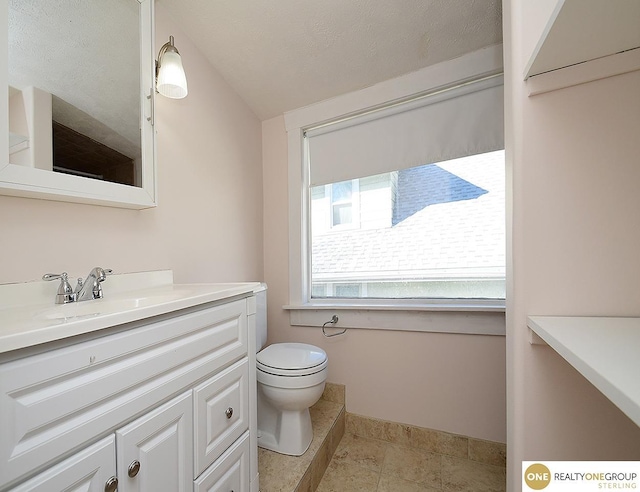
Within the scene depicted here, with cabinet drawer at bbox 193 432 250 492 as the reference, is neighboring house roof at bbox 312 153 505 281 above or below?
above

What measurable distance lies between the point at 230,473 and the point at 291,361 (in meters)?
0.49

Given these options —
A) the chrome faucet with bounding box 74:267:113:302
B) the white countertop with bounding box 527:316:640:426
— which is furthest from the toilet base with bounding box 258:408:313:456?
the white countertop with bounding box 527:316:640:426

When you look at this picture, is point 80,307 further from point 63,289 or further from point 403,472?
point 403,472

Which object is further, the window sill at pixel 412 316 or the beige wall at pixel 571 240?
the window sill at pixel 412 316

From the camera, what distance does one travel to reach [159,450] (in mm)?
617

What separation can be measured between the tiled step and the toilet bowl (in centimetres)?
4

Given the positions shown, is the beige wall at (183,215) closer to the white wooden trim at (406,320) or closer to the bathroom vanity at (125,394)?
the bathroom vanity at (125,394)

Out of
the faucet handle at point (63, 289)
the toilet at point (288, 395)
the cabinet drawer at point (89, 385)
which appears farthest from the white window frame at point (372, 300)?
the faucet handle at point (63, 289)

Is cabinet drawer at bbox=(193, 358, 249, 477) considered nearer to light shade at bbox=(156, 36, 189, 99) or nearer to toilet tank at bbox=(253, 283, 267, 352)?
toilet tank at bbox=(253, 283, 267, 352)

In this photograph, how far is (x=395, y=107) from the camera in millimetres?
1598

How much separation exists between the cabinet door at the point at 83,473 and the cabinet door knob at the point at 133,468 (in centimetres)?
3

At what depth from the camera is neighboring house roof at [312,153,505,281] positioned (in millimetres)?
1422

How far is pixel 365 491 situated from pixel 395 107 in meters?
2.08

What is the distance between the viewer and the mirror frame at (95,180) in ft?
2.21
